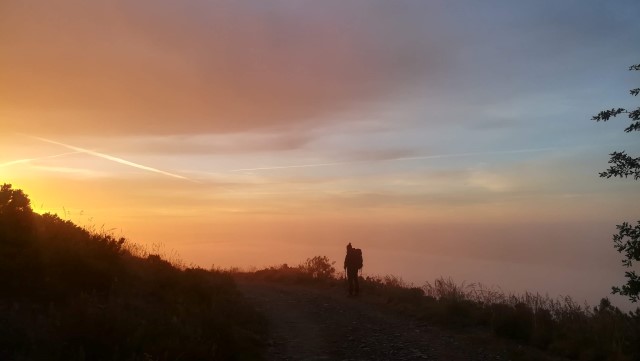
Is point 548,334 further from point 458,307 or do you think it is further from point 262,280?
point 262,280

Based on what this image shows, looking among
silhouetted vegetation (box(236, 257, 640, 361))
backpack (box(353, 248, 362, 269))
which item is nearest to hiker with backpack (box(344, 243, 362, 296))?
backpack (box(353, 248, 362, 269))

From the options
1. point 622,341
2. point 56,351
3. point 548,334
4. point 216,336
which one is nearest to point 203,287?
point 216,336

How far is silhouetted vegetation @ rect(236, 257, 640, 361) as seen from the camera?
40.7 ft

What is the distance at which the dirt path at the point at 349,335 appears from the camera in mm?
12430

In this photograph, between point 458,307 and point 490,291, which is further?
point 490,291

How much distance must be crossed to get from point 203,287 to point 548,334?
31.5 ft

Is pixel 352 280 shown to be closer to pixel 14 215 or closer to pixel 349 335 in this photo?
pixel 349 335

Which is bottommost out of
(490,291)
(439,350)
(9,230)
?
(439,350)

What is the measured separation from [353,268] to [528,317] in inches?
359

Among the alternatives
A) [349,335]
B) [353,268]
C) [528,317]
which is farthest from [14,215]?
[353,268]

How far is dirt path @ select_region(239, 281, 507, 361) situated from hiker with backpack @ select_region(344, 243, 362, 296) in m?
1.83

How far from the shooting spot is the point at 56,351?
769 centimetres

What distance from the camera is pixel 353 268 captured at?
75.6 ft

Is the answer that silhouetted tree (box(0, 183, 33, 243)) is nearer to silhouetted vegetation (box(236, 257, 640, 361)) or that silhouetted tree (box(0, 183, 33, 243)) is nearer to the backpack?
silhouetted vegetation (box(236, 257, 640, 361))
